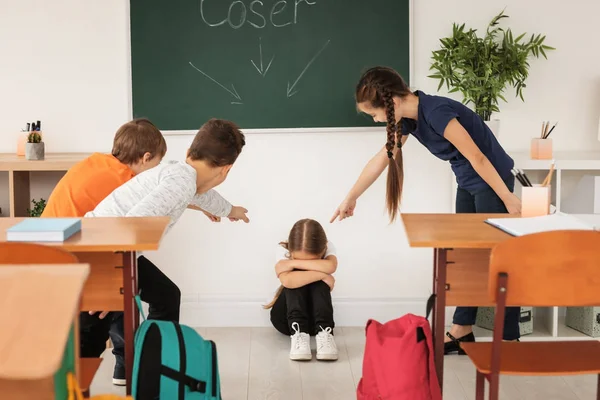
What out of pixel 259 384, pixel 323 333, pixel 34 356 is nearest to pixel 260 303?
pixel 323 333

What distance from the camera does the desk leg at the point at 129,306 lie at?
8.05 ft

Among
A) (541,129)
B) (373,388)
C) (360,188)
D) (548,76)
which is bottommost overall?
(373,388)

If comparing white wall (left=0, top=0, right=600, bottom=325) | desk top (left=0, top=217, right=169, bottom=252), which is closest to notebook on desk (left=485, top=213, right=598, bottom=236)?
desk top (left=0, top=217, right=169, bottom=252)

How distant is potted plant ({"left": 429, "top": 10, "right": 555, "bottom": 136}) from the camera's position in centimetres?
384

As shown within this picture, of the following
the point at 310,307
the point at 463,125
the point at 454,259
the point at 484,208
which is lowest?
the point at 310,307

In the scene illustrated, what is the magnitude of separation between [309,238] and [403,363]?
4.61ft

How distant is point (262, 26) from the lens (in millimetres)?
4117

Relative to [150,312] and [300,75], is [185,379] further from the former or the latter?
[300,75]

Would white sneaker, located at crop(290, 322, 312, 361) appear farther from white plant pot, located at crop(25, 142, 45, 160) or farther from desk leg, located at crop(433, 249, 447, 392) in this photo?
white plant pot, located at crop(25, 142, 45, 160)

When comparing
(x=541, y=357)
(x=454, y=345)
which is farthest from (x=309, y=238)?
(x=541, y=357)

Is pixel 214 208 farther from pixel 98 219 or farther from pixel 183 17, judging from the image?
pixel 183 17

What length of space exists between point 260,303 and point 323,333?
619 millimetres

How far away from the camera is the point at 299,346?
3732mm

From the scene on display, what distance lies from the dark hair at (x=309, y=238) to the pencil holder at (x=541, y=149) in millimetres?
1126
